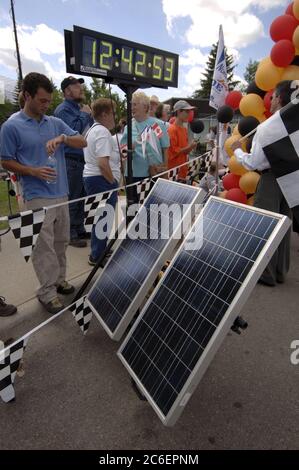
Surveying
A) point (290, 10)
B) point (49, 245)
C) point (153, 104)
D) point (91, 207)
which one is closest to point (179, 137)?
point (153, 104)

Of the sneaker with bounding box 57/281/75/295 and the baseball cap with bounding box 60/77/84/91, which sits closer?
the sneaker with bounding box 57/281/75/295

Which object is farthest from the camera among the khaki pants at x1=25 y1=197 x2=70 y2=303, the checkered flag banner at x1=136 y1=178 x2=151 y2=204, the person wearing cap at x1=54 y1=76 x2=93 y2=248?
the person wearing cap at x1=54 y1=76 x2=93 y2=248

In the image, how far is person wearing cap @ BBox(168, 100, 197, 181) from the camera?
5.13m

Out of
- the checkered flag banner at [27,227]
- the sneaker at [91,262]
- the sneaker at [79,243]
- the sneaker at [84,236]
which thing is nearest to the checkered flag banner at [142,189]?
the sneaker at [91,262]

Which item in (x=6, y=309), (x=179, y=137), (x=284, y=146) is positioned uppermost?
(x=179, y=137)

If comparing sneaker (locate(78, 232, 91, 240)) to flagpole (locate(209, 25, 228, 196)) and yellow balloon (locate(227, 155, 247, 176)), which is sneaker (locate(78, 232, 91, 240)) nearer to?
yellow balloon (locate(227, 155, 247, 176))

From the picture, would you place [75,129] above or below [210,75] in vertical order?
below

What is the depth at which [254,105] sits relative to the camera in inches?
172

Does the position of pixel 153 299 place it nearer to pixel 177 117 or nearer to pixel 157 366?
pixel 157 366

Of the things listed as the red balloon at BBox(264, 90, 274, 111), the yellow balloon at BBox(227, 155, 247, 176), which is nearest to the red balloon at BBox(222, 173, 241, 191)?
the yellow balloon at BBox(227, 155, 247, 176)

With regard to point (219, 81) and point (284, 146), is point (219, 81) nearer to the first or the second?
point (219, 81)

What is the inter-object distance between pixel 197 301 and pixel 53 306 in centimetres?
181

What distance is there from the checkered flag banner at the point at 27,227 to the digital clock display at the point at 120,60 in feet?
3.96

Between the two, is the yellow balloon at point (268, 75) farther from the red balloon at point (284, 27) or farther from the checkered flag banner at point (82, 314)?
the checkered flag banner at point (82, 314)
